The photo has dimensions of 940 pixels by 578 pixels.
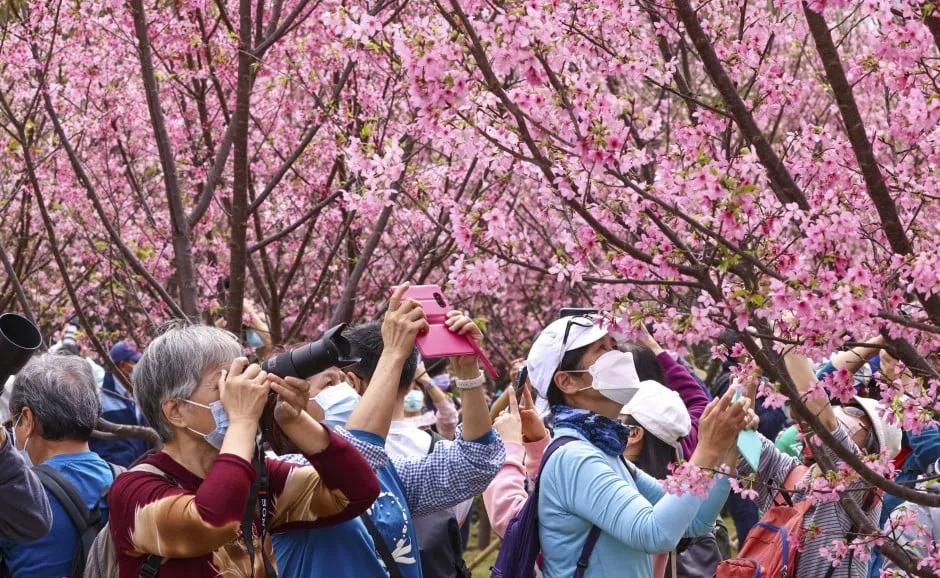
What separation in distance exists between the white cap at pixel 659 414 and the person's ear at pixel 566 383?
793mm

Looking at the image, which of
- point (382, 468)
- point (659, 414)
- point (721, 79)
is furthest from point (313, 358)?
point (659, 414)

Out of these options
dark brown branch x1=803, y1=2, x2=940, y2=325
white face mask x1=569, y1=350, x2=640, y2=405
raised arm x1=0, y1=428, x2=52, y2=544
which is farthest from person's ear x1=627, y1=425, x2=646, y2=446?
raised arm x1=0, y1=428, x2=52, y2=544

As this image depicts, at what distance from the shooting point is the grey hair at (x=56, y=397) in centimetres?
410

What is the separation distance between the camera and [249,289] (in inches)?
516

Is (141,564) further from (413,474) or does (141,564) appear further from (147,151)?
(147,151)

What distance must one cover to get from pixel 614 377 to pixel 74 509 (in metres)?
1.99

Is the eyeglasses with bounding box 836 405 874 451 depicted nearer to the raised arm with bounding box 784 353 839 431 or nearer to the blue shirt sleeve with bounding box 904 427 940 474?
the blue shirt sleeve with bounding box 904 427 940 474

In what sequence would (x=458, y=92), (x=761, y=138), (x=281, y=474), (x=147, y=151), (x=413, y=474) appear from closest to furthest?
1. (x=761, y=138)
2. (x=458, y=92)
3. (x=281, y=474)
4. (x=413, y=474)
5. (x=147, y=151)

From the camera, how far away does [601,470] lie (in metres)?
3.60

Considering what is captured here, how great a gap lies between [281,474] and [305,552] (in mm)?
282

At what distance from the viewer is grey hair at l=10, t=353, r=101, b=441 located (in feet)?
13.5

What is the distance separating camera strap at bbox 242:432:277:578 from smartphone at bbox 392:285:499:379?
1.89 feet

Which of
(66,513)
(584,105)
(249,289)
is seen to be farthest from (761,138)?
(249,289)

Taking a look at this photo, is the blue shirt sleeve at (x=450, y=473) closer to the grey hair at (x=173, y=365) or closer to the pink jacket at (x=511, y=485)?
the pink jacket at (x=511, y=485)
